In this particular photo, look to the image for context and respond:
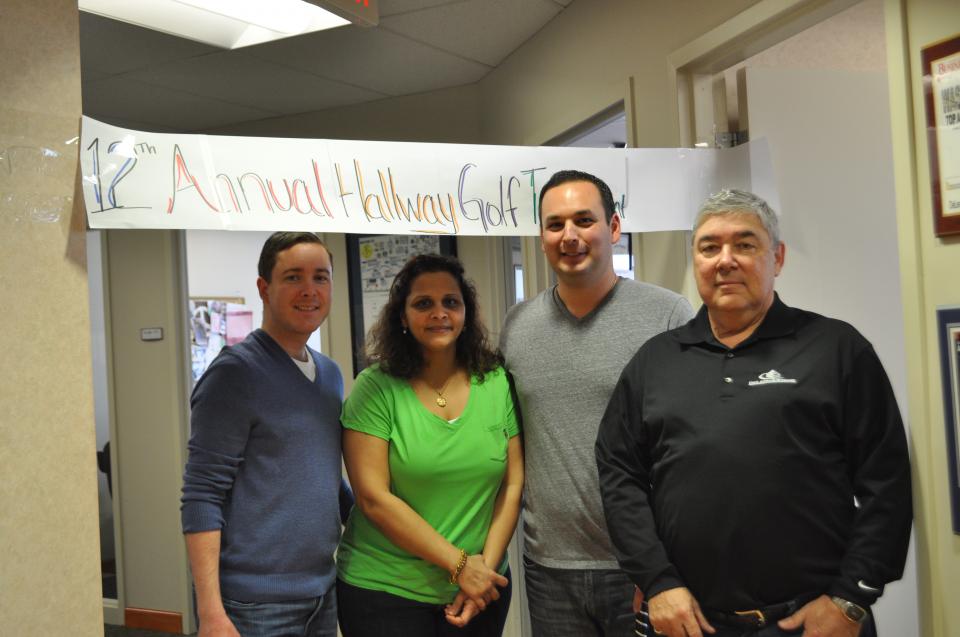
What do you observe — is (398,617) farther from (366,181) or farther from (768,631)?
(366,181)

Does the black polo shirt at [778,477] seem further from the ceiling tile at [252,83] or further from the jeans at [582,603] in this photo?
the ceiling tile at [252,83]

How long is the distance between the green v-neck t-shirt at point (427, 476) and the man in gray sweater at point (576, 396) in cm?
9

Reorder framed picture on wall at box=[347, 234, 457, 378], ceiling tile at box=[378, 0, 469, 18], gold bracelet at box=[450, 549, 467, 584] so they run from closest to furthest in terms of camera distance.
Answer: gold bracelet at box=[450, 549, 467, 584], ceiling tile at box=[378, 0, 469, 18], framed picture on wall at box=[347, 234, 457, 378]

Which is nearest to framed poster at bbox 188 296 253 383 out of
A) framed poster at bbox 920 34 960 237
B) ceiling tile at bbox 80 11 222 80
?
ceiling tile at bbox 80 11 222 80

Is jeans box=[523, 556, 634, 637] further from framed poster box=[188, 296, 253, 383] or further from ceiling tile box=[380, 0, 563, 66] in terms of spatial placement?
framed poster box=[188, 296, 253, 383]

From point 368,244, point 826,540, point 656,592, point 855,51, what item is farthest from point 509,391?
point 368,244

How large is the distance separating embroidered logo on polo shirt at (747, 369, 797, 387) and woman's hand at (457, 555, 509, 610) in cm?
68

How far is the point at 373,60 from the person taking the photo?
345cm

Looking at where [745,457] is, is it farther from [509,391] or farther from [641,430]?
[509,391]

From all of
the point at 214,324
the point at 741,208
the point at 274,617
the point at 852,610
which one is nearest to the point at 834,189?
the point at 741,208

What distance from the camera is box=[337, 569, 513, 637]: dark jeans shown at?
5.42ft

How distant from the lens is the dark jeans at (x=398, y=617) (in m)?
1.65

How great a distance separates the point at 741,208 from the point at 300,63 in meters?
2.55

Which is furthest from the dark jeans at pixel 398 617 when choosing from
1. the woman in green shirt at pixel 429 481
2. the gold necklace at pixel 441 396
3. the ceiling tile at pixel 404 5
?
the ceiling tile at pixel 404 5
